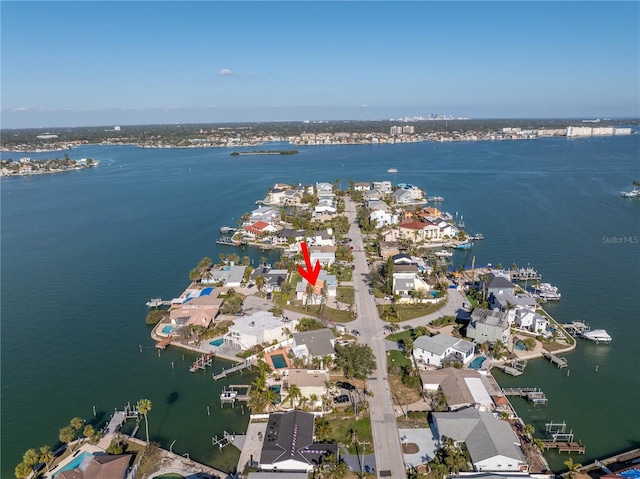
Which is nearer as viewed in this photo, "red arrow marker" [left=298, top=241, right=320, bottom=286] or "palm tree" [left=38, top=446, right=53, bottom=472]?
"palm tree" [left=38, top=446, right=53, bottom=472]

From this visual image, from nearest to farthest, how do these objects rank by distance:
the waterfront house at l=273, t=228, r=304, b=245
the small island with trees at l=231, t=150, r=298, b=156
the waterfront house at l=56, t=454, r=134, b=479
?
the waterfront house at l=56, t=454, r=134, b=479 < the waterfront house at l=273, t=228, r=304, b=245 < the small island with trees at l=231, t=150, r=298, b=156

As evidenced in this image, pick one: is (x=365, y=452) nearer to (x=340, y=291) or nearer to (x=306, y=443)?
(x=306, y=443)

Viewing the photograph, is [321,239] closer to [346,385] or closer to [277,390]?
[346,385]

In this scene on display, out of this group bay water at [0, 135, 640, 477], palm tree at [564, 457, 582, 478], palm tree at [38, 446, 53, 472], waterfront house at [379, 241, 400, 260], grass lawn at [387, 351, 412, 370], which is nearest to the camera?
palm tree at [564, 457, 582, 478]

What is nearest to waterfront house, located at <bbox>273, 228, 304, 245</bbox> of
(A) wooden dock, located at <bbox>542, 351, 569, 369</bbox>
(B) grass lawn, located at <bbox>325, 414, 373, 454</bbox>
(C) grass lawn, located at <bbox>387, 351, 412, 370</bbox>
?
(C) grass lawn, located at <bbox>387, 351, 412, 370</bbox>

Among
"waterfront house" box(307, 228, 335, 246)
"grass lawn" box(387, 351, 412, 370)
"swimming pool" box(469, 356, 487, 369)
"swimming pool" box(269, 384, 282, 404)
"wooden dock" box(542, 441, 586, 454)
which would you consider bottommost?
"wooden dock" box(542, 441, 586, 454)

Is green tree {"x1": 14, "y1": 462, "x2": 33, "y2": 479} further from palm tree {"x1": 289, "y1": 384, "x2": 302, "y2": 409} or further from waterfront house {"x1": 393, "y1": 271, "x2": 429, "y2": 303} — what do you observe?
waterfront house {"x1": 393, "y1": 271, "x2": 429, "y2": 303}

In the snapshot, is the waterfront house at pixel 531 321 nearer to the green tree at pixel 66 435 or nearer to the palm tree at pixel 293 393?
the palm tree at pixel 293 393

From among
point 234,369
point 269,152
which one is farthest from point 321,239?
point 269,152
